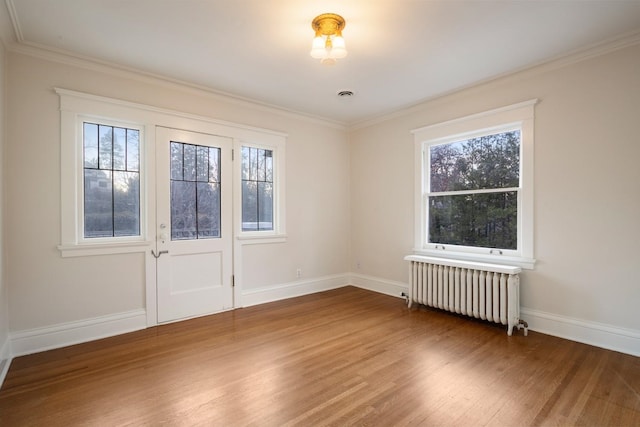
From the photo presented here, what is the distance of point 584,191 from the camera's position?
10.0 ft

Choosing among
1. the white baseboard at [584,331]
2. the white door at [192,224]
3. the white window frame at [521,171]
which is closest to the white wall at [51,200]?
the white door at [192,224]

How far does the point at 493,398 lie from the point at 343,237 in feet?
11.5

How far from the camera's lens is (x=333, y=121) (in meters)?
5.25

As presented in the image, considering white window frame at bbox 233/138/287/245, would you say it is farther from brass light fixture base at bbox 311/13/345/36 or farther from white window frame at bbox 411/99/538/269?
brass light fixture base at bbox 311/13/345/36

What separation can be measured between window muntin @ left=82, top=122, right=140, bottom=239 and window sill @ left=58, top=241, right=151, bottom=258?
11 cm

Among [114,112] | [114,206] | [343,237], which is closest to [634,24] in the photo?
[343,237]

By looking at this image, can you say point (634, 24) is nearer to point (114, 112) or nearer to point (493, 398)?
point (493, 398)

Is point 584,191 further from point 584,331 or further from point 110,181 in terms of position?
point 110,181

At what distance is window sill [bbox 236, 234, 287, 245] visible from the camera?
4.27 meters

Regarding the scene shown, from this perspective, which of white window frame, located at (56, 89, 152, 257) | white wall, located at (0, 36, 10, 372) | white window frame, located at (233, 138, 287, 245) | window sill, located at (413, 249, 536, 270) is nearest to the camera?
white wall, located at (0, 36, 10, 372)

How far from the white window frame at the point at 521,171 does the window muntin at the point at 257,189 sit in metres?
2.09

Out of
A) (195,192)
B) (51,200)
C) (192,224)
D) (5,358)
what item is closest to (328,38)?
(195,192)

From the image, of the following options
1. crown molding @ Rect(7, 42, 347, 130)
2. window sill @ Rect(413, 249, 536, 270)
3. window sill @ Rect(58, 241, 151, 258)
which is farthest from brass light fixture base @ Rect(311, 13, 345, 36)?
window sill @ Rect(413, 249, 536, 270)

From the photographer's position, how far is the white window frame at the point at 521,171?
341 centimetres
